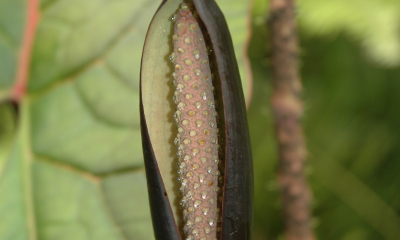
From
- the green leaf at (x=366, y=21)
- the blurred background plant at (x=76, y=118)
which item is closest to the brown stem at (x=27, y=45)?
the blurred background plant at (x=76, y=118)

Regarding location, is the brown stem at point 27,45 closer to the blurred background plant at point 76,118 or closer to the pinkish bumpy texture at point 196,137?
the blurred background plant at point 76,118


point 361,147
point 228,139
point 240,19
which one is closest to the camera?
point 228,139

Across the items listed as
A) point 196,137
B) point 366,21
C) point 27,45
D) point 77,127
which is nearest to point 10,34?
point 27,45

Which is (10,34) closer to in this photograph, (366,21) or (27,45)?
(27,45)

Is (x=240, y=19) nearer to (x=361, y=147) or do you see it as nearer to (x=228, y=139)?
(x=228, y=139)

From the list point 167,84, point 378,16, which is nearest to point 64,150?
point 167,84

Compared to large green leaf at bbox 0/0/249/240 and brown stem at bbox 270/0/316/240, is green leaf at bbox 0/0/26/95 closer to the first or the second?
large green leaf at bbox 0/0/249/240
